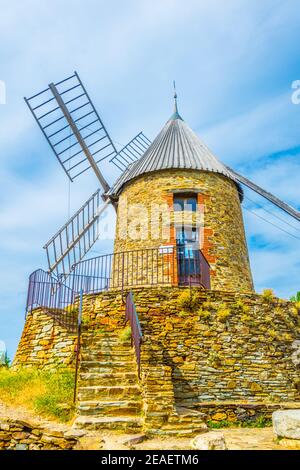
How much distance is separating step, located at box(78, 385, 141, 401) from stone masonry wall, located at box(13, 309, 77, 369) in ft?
5.76

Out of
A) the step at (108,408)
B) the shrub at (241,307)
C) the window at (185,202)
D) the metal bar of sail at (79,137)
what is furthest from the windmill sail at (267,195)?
the step at (108,408)

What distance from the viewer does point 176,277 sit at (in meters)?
12.8

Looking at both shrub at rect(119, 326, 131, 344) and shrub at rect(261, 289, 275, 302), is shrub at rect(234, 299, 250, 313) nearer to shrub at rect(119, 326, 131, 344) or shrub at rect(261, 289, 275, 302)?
shrub at rect(261, 289, 275, 302)

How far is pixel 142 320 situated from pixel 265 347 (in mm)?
3021

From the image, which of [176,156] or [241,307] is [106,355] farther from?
[176,156]

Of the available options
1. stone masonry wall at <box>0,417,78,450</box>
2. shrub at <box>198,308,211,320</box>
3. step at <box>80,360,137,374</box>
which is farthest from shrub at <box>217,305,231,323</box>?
stone masonry wall at <box>0,417,78,450</box>

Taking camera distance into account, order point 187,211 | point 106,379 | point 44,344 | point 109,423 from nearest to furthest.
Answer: point 109,423 → point 106,379 → point 44,344 → point 187,211

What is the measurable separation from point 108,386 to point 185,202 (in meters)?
7.83

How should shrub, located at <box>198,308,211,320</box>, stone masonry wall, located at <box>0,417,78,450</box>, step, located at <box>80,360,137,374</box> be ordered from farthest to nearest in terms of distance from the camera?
shrub, located at <box>198,308,211,320</box>, step, located at <box>80,360,137,374</box>, stone masonry wall, located at <box>0,417,78,450</box>

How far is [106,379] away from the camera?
7879 mm

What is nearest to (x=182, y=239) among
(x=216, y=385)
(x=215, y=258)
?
(x=215, y=258)

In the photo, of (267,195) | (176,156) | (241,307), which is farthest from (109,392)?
(267,195)

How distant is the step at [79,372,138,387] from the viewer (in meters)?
7.79

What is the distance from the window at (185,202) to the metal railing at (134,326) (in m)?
5.15
